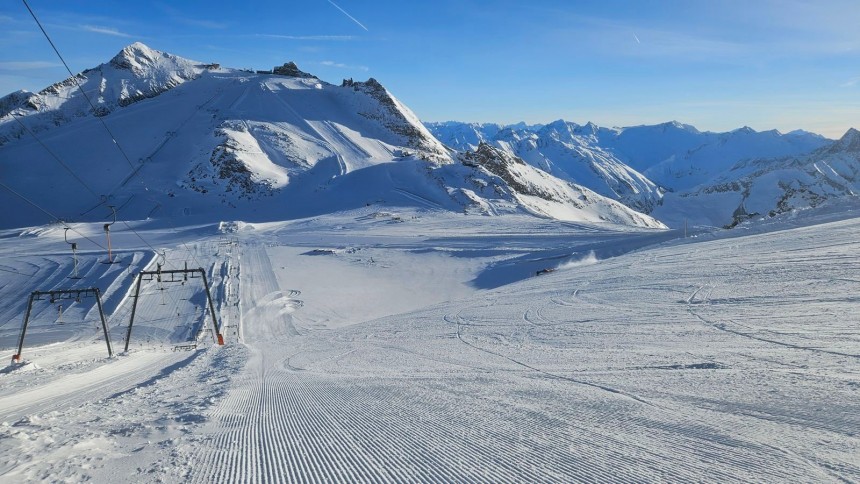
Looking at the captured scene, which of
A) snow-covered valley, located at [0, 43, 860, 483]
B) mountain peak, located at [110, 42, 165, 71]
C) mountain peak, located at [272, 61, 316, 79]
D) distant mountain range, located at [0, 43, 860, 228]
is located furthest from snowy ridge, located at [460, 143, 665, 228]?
mountain peak, located at [110, 42, 165, 71]

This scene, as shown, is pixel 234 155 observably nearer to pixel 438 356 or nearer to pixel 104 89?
pixel 104 89

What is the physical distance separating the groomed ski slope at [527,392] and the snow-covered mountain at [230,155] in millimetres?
51316

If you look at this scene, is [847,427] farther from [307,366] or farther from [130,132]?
[130,132]

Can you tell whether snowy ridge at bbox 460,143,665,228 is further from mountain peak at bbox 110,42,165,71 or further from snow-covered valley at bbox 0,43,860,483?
mountain peak at bbox 110,42,165,71

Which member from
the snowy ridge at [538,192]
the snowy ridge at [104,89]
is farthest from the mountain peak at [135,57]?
the snowy ridge at [538,192]

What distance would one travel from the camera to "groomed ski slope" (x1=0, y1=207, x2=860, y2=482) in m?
4.48

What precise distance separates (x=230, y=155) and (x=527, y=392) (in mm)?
80824

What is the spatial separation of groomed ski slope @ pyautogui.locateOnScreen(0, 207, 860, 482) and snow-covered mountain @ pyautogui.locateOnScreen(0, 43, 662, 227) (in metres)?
51.3

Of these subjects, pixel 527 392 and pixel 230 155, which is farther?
pixel 230 155

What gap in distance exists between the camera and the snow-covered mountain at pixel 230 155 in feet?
236

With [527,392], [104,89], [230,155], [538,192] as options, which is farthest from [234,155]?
[527,392]

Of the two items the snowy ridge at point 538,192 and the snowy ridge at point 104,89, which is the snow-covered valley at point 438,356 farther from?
the snowy ridge at point 104,89

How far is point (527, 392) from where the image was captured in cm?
694

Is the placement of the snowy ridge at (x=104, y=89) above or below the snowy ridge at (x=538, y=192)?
above
